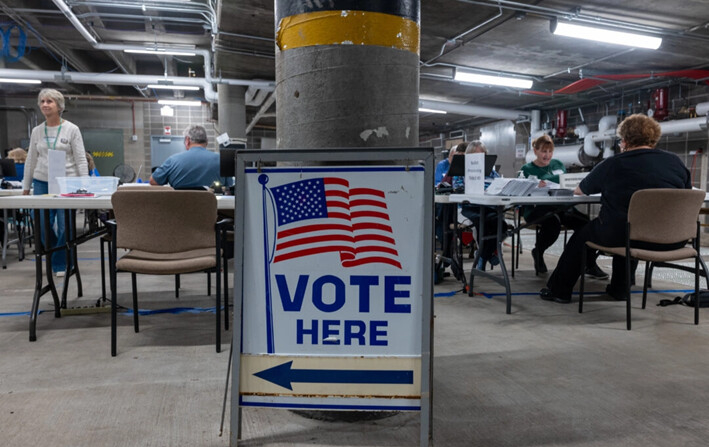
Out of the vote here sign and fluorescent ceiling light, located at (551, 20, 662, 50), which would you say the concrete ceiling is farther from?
the vote here sign

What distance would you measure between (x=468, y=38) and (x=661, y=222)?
4.58m

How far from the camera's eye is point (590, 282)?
3984 millimetres

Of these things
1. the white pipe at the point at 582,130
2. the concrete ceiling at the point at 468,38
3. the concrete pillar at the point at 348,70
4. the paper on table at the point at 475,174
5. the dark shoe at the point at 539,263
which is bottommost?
the dark shoe at the point at 539,263

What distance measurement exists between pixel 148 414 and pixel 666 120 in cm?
892

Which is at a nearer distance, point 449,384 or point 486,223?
point 449,384

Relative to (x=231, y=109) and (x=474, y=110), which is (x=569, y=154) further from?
(x=231, y=109)

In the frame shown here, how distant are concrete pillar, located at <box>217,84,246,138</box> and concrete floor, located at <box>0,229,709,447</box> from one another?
685 centimetres

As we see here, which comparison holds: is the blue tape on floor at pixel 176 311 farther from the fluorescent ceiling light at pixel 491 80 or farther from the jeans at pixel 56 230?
the fluorescent ceiling light at pixel 491 80

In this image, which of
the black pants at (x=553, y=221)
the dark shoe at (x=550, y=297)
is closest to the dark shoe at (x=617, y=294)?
the dark shoe at (x=550, y=297)

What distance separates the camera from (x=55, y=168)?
2.89m

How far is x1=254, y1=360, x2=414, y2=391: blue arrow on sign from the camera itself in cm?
129

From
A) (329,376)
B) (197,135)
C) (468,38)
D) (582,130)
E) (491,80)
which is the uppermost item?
(468,38)

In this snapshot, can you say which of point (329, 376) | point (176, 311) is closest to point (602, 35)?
point (176, 311)

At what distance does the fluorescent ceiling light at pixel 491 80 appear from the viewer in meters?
7.94
